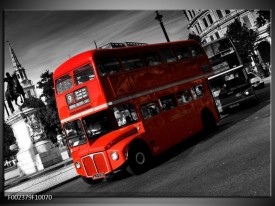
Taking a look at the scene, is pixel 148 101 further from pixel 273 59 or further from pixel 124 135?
pixel 273 59

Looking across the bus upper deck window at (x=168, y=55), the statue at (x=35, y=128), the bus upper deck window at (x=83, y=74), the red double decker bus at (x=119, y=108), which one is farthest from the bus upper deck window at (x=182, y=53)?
the statue at (x=35, y=128)

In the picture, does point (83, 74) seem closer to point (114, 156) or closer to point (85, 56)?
point (85, 56)

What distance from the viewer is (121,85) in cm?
881

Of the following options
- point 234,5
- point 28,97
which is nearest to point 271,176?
point 234,5

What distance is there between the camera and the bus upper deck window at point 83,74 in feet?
28.1

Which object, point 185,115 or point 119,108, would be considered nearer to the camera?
point 119,108

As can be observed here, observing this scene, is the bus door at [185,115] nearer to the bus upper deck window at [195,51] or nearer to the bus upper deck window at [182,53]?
the bus upper deck window at [182,53]

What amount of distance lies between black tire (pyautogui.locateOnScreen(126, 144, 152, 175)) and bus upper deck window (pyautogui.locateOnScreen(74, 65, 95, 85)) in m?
2.10

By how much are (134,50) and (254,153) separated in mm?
4476

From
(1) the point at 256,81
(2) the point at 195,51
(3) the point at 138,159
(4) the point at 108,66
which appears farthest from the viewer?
(1) the point at 256,81

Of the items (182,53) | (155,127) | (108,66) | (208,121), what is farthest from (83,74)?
(208,121)

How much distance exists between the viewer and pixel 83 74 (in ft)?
28.7

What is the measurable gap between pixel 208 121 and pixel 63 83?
17.6 ft

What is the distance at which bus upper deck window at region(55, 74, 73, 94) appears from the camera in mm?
9109
